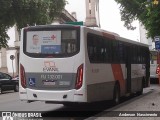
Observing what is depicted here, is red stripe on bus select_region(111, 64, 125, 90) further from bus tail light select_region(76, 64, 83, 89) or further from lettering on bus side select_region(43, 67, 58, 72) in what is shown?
lettering on bus side select_region(43, 67, 58, 72)

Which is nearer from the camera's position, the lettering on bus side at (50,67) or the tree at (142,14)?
the lettering on bus side at (50,67)

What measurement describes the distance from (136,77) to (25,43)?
29.1ft

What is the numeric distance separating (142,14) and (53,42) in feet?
78.2

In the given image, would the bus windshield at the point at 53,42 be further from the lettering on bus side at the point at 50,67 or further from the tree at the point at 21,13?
the tree at the point at 21,13

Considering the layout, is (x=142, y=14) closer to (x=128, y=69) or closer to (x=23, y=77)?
(x=128, y=69)

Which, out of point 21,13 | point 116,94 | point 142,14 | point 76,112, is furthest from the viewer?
point 21,13

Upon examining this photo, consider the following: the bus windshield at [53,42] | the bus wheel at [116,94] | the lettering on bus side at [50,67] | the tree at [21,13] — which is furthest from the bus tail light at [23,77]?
the tree at [21,13]

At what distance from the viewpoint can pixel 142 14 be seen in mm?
37438

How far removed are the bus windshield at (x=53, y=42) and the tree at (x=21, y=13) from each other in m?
21.8

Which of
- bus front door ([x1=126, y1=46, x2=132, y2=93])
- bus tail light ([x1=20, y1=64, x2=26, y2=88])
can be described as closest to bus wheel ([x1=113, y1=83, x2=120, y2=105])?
bus front door ([x1=126, y1=46, x2=132, y2=93])

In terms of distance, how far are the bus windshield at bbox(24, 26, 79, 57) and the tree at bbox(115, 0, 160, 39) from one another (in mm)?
12633

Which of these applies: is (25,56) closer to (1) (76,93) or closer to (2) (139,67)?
(1) (76,93)

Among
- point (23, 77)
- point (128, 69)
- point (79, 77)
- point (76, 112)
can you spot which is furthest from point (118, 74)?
point (23, 77)

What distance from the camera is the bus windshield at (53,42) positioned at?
14.5 m
